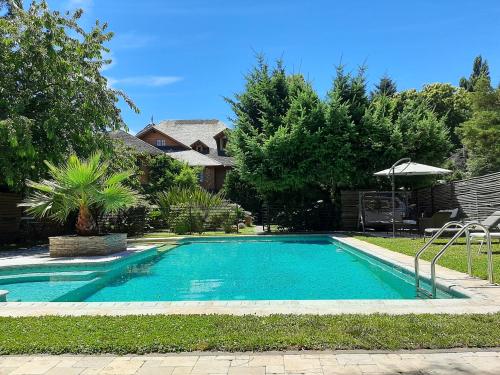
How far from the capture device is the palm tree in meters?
11.7

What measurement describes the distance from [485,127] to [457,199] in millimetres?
16479

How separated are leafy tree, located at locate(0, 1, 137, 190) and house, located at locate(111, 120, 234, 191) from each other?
1474cm

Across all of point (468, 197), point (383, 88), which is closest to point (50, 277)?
point (468, 197)

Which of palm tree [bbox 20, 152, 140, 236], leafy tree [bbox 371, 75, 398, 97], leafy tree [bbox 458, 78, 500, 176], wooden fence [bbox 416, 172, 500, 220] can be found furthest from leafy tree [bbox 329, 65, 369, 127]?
leafy tree [bbox 458, 78, 500, 176]

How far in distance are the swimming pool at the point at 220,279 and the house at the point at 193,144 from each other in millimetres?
20489

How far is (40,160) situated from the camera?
15078mm

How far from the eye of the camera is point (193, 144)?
4181 centimetres

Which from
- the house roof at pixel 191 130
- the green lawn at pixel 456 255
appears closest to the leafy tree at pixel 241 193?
the green lawn at pixel 456 255

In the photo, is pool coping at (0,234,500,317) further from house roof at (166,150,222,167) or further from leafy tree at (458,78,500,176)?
house roof at (166,150,222,167)

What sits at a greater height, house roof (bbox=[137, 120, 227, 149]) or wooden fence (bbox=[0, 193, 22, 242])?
house roof (bbox=[137, 120, 227, 149])

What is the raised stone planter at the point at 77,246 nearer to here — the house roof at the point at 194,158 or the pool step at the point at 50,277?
the pool step at the point at 50,277

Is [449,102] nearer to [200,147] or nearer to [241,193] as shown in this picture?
[200,147]

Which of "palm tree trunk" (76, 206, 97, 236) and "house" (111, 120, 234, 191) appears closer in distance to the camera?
"palm tree trunk" (76, 206, 97, 236)

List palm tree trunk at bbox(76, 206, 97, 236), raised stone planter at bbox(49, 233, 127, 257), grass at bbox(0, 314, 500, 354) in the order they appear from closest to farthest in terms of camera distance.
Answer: grass at bbox(0, 314, 500, 354) < raised stone planter at bbox(49, 233, 127, 257) < palm tree trunk at bbox(76, 206, 97, 236)
